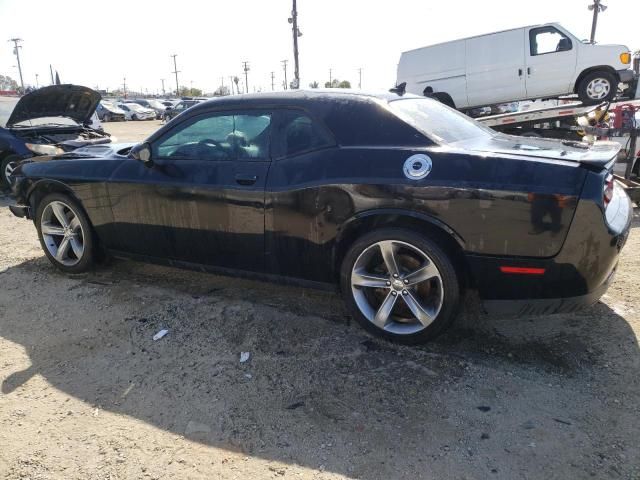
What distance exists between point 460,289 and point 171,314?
2.12 meters

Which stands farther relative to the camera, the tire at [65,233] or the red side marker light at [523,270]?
the tire at [65,233]

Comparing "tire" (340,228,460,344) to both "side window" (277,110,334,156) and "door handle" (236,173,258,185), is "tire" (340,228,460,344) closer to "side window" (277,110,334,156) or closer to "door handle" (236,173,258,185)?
"side window" (277,110,334,156)

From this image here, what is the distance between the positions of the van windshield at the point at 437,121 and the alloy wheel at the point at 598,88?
29.5 feet

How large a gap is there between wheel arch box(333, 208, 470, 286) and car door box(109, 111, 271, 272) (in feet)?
2.16

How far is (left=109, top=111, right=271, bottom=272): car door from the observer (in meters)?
3.43

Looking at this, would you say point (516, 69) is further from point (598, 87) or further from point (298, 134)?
point (298, 134)

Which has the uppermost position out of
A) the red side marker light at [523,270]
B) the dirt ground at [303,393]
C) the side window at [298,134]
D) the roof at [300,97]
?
the roof at [300,97]

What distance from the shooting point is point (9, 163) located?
870cm

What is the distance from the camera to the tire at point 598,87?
35.6 ft

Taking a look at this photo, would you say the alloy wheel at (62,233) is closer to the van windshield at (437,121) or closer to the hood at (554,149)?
the van windshield at (437,121)

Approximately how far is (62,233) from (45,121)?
5480mm

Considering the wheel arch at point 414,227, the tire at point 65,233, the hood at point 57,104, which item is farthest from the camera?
the hood at point 57,104

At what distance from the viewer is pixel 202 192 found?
356cm

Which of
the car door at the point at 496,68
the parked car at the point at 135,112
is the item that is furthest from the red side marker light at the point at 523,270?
the parked car at the point at 135,112
